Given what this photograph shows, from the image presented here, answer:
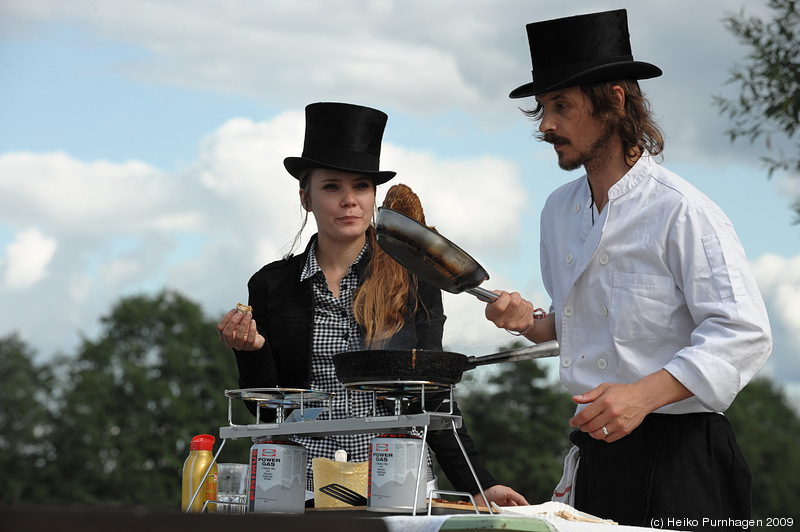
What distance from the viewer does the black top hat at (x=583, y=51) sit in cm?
311

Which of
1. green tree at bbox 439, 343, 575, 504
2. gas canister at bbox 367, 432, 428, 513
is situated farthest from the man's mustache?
green tree at bbox 439, 343, 575, 504

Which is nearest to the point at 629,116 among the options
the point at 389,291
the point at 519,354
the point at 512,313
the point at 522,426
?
Answer: the point at 512,313

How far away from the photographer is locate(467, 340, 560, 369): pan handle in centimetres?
276

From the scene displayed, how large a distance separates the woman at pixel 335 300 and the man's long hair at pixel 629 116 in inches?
37.2

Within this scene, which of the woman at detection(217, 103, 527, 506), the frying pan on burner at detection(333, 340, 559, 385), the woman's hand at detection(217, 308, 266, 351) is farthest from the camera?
the woman at detection(217, 103, 527, 506)

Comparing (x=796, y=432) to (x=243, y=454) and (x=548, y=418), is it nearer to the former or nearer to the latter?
(x=548, y=418)

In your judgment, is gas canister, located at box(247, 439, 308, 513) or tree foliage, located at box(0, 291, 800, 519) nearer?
gas canister, located at box(247, 439, 308, 513)

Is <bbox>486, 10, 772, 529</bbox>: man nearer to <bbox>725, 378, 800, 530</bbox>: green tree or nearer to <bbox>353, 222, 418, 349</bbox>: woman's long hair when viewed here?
<bbox>353, 222, 418, 349</bbox>: woman's long hair

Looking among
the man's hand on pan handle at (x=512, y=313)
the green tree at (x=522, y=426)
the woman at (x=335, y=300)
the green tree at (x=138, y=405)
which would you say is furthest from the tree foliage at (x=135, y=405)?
the man's hand on pan handle at (x=512, y=313)

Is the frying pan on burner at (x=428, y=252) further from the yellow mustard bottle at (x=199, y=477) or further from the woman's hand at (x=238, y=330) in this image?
the yellow mustard bottle at (x=199, y=477)

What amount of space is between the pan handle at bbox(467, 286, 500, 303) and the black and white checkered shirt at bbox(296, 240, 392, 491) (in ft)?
1.56

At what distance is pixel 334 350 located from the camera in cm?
354

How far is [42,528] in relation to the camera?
1538 mm

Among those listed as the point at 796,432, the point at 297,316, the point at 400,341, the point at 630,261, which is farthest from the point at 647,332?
the point at 796,432
